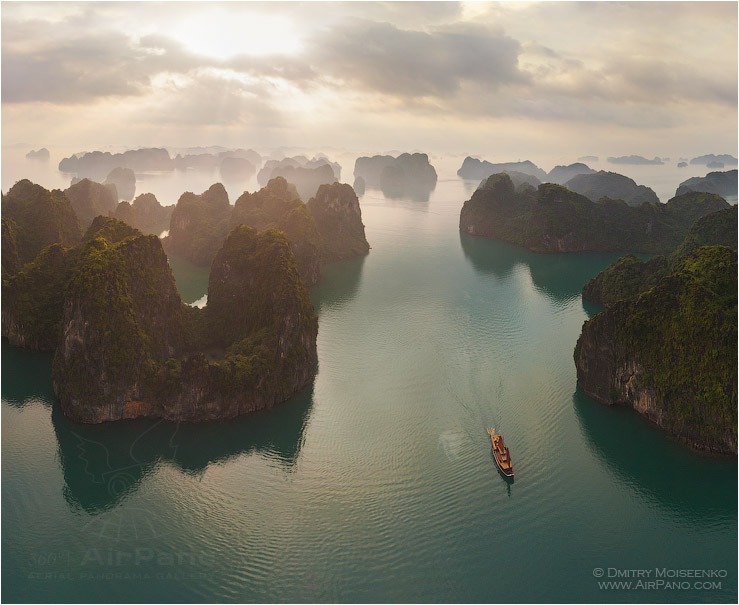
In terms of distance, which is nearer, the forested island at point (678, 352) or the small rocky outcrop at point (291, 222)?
the forested island at point (678, 352)

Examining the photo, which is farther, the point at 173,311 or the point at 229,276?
the point at 229,276

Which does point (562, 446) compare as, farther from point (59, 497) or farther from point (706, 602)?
point (59, 497)

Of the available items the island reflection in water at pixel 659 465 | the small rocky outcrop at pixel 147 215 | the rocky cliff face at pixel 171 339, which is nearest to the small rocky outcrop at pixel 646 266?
the island reflection in water at pixel 659 465

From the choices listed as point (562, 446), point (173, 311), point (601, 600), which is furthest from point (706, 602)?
point (173, 311)

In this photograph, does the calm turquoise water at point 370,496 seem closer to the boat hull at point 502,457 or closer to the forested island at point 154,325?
the boat hull at point 502,457

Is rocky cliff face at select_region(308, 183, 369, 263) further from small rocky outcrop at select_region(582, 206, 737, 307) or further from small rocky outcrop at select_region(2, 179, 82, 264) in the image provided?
small rocky outcrop at select_region(582, 206, 737, 307)

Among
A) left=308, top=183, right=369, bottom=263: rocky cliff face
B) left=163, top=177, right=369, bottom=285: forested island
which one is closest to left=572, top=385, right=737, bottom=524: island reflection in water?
left=163, top=177, right=369, bottom=285: forested island

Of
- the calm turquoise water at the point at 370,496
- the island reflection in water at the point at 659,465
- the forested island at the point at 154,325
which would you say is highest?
the forested island at the point at 154,325
